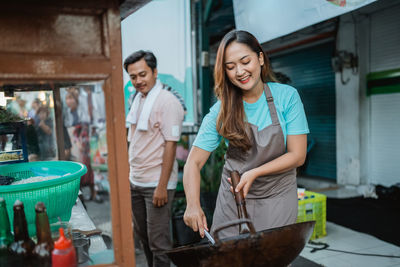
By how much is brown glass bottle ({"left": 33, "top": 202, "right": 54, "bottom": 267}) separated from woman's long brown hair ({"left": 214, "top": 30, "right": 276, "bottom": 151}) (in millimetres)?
1112

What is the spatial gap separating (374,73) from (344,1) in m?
4.13

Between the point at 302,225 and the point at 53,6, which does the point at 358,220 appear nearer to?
the point at 302,225

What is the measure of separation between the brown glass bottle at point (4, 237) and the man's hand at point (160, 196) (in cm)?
170

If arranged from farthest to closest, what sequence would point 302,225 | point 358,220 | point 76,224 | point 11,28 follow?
point 358,220 < point 76,224 < point 302,225 < point 11,28

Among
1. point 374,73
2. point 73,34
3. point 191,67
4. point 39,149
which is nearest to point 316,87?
point 374,73

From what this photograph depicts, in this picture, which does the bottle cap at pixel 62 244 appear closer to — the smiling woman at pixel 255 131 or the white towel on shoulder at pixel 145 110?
the smiling woman at pixel 255 131

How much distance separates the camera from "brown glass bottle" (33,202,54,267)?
1193 mm

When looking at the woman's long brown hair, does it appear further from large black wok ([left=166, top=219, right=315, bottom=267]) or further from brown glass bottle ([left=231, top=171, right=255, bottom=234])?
large black wok ([left=166, top=219, right=315, bottom=267])

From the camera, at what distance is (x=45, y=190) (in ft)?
4.91

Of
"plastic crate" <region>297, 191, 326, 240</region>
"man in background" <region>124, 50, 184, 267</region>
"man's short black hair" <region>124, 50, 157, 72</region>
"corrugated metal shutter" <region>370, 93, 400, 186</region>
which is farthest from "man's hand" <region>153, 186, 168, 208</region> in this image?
"corrugated metal shutter" <region>370, 93, 400, 186</region>

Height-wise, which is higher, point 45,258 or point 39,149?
point 39,149

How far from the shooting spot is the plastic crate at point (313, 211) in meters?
4.17

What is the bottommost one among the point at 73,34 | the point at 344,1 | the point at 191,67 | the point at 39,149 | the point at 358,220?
the point at 358,220

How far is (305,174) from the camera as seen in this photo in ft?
→ 26.9
